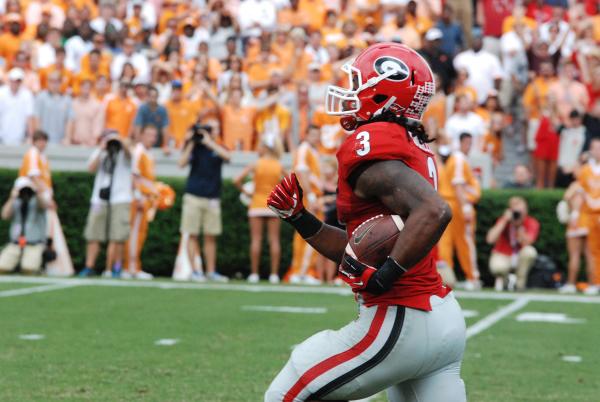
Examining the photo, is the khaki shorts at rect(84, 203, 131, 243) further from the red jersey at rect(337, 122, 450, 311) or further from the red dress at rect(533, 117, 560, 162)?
the red jersey at rect(337, 122, 450, 311)

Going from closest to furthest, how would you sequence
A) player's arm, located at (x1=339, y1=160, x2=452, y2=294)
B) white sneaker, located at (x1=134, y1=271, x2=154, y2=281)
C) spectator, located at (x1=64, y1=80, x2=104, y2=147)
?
player's arm, located at (x1=339, y1=160, x2=452, y2=294)
white sneaker, located at (x1=134, y1=271, x2=154, y2=281)
spectator, located at (x1=64, y1=80, x2=104, y2=147)

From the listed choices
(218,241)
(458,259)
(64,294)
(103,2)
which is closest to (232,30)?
(103,2)

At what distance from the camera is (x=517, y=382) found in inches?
304

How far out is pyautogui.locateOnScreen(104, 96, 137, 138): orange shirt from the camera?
1764cm

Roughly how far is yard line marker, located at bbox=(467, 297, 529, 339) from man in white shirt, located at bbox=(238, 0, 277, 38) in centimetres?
903

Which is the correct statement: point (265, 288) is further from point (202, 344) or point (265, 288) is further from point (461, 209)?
point (202, 344)

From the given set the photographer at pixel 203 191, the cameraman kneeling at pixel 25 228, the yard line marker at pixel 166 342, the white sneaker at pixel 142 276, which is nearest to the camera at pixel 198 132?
the photographer at pixel 203 191

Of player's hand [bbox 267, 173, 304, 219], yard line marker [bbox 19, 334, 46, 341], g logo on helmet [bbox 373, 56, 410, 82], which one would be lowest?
yard line marker [bbox 19, 334, 46, 341]

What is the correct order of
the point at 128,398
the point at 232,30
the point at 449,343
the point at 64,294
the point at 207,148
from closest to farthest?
the point at 449,343
the point at 128,398
the point at 64,294
the point at 207,148
the point at 232,30

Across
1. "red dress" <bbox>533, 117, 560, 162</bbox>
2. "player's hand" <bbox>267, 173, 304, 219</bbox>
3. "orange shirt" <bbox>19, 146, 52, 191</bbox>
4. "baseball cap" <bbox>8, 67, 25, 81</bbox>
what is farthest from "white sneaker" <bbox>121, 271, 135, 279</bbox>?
"player's hand" <bbox>267, 173, 304, 219</bbox>

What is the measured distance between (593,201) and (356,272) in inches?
443

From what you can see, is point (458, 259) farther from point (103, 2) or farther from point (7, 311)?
point (103, 2)

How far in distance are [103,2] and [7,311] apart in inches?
471

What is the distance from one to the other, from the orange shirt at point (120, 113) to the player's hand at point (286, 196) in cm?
1322
